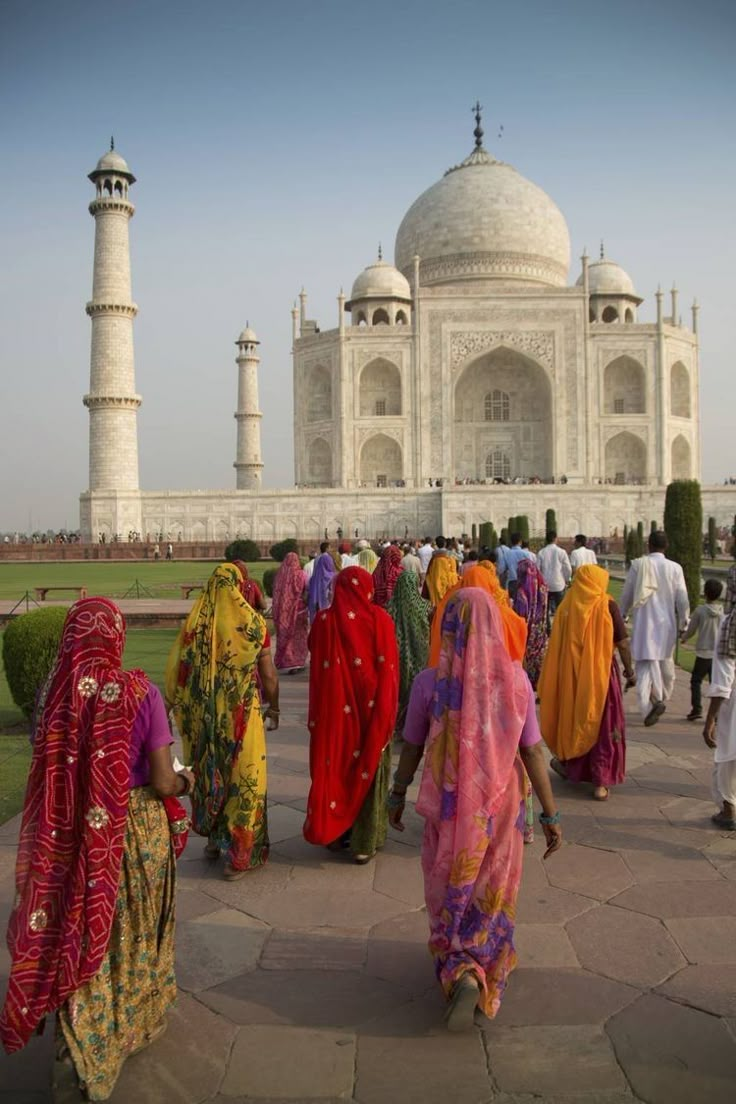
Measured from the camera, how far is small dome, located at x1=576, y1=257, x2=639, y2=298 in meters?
35.7

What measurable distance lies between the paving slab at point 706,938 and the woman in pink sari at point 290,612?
515 cm

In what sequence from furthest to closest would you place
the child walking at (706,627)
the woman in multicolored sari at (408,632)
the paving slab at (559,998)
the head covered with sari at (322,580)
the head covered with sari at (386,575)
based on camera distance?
the head covered with sari at (322,580)
the head covered with sari at (386,575)
the child walking at (706,627)
the woman in multicolored sari at (408,632)
the paving slab at (559,998)

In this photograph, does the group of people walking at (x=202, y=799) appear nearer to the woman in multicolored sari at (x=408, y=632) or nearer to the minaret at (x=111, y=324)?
the woman in multicolored sari at (x=408, y=632)

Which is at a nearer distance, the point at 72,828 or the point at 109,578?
the point at 72,828

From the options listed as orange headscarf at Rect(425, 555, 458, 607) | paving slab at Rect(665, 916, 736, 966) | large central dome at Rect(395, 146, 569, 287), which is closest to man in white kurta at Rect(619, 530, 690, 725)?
orange headscarf at Rect(425, 555, 458, 607)

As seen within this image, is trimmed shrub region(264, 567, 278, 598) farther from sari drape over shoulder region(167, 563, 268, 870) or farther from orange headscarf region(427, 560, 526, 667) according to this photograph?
sari drape over shoulder region(167, 563, 268, 870)

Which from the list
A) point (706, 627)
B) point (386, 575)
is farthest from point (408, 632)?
point (706, 627)

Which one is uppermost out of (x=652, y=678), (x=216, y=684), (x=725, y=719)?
(x=216, y=684)

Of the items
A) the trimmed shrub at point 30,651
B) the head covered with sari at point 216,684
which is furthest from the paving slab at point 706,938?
the trimmed shrub at point 30,651

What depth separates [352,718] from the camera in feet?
11.0

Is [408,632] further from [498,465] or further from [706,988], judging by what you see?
[498,465]

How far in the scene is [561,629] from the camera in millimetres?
4395

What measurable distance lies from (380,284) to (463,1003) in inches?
1338

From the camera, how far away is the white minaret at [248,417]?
116ft
